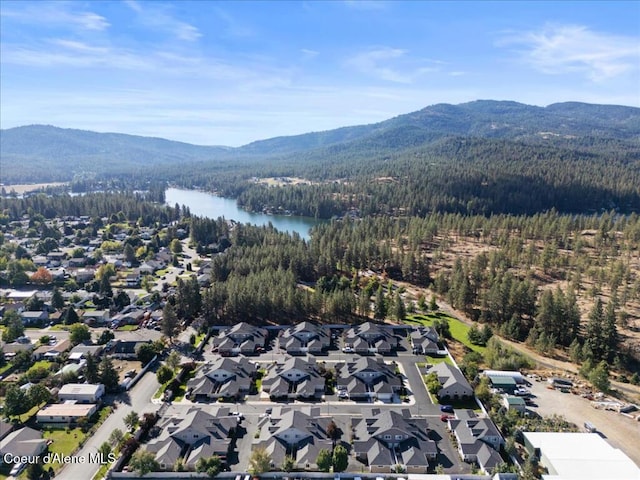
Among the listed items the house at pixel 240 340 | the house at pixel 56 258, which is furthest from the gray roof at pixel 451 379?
the house at pixel 56 258

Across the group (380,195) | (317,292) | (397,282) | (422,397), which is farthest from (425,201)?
(422,397)

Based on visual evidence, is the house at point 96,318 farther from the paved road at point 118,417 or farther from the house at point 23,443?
the house at point 23,443

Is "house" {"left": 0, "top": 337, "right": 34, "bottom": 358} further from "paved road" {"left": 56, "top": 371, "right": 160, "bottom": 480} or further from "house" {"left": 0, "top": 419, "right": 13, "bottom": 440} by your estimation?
"paved road" {"left": 56, "top": 371, "right": 160, "bottom": 480}

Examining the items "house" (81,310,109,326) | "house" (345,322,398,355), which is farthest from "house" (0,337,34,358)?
"house" (345,322,398,355)

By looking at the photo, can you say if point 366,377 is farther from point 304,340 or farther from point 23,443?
point 23,443

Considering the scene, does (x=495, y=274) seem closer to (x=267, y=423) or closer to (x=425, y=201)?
(x=267, y=423)

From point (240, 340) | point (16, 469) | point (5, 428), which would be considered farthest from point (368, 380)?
point (5, 428)
